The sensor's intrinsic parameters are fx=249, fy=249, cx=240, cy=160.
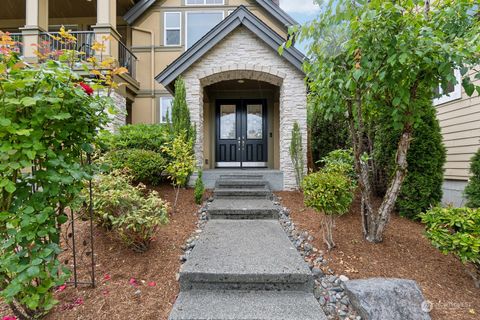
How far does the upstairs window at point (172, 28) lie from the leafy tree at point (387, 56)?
7.96m

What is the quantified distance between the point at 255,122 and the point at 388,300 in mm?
7374

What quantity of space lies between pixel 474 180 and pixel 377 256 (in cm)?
253

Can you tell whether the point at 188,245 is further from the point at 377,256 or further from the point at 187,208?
the point at 377,256

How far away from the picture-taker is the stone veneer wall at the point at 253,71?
6465 millimetres

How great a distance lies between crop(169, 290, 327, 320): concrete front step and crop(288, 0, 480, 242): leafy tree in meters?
1.61

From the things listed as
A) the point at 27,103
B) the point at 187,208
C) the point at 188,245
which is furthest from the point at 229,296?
the point at 187,208

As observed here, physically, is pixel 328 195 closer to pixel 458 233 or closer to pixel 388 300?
pixel 388 300

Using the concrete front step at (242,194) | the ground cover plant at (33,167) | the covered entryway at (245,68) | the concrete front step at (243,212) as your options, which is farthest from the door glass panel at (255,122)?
the ground cover plant at (33,167)

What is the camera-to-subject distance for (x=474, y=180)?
13.4 ft

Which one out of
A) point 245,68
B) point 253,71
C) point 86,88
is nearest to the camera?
point 86,88

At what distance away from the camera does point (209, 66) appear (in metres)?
6.52

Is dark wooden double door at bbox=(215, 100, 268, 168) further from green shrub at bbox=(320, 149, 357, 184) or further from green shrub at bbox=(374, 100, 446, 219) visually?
green shrub at bbox=(374, 100, 446, 219)

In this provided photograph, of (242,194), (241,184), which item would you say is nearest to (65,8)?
(241,184)

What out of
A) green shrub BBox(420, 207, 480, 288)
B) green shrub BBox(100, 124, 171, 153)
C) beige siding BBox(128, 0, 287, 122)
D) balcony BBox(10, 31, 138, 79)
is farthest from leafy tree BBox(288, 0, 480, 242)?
balcony BBox(10, 31, 138, 79)
